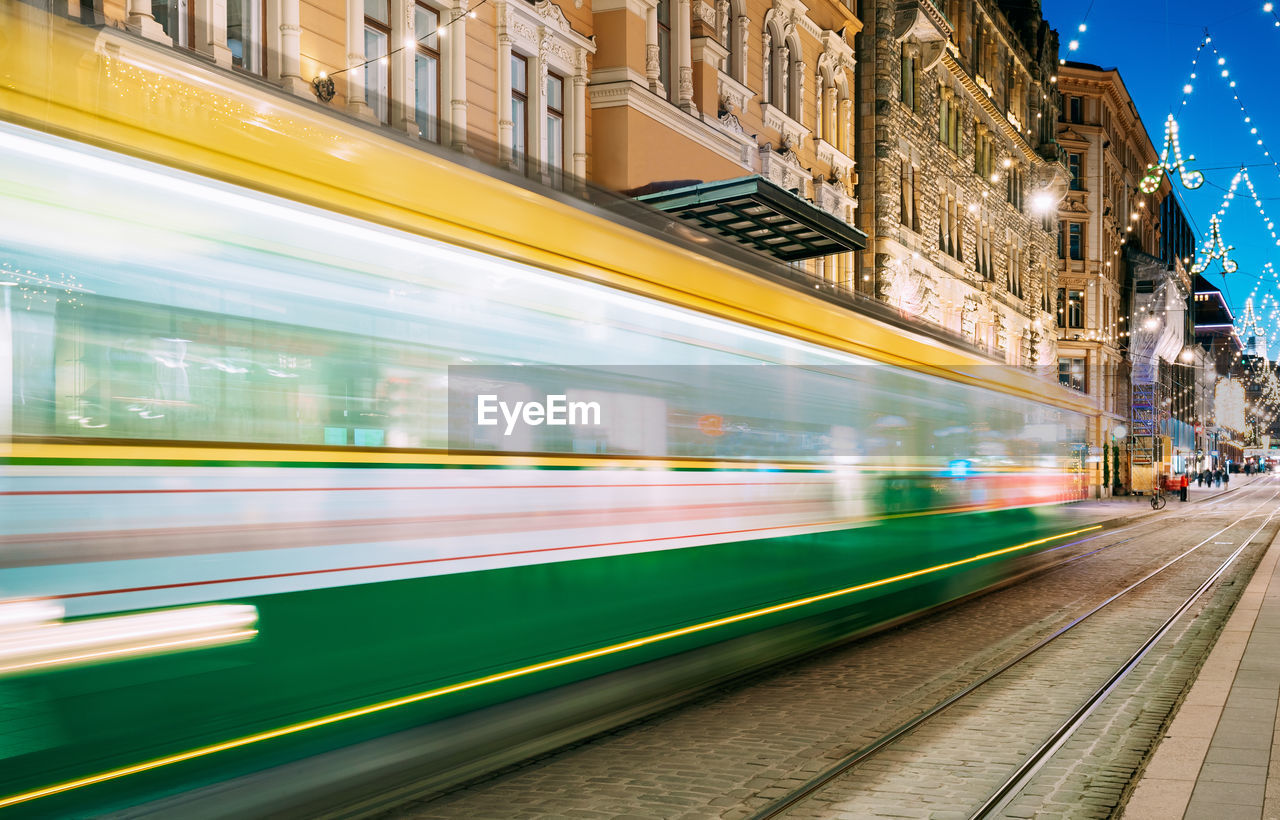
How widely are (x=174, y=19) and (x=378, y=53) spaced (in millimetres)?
3085

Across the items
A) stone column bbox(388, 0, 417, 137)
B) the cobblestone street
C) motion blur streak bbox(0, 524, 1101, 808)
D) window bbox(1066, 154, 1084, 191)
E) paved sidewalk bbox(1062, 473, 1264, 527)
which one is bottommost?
paved sidewalk bbox(1062, 473, 1264, 527)

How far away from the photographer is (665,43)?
1961 centimetres

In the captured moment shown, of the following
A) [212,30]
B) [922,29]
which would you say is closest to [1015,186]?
[922,29]

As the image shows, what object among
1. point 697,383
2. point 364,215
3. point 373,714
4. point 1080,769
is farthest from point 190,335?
point 1080,769

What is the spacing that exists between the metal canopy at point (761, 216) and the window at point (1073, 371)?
38393 mm

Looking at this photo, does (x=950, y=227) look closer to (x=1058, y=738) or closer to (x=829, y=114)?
(x=829, y=114)

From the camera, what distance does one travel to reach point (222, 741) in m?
4.17

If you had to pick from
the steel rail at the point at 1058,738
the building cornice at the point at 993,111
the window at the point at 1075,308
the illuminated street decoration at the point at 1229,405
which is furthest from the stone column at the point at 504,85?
the illuminated street decoration at the point at 1229,405

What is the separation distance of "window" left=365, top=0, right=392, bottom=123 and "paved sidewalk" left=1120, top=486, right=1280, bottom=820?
33.9 feet

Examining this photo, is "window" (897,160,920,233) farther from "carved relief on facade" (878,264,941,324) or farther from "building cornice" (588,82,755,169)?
"building cornice" (588,82,755,169)

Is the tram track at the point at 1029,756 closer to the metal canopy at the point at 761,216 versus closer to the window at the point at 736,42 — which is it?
the metal canopy at the point at 761,216

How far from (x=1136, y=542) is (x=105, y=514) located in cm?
2442

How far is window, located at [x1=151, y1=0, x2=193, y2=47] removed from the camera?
11383 millimetres

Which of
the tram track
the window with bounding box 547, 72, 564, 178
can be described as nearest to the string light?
the window with bounding box 547, 72, 564, 178
